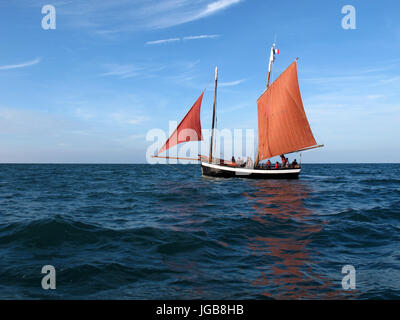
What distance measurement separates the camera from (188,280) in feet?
20.8

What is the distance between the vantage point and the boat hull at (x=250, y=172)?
3775 centimetres

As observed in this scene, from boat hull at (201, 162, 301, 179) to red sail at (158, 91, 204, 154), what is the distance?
6.01m

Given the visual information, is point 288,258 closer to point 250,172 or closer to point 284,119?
point 284,119

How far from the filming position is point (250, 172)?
3803 cm

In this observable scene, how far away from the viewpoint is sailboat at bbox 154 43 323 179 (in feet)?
111

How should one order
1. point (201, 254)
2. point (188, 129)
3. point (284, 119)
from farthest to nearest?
point (188, 129), point (284, 119), point (201, 254)

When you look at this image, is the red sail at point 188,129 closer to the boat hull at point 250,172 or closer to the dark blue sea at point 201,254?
the boat hull at point 250,172

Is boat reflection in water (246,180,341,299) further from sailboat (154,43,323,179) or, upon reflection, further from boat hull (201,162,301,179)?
boat hull (201,162,301,179)

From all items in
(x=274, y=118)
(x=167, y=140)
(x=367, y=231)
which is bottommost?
(x=367, y=231)

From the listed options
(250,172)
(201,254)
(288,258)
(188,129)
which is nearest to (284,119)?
(250,172)

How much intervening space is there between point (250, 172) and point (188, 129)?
10724 millimetres
